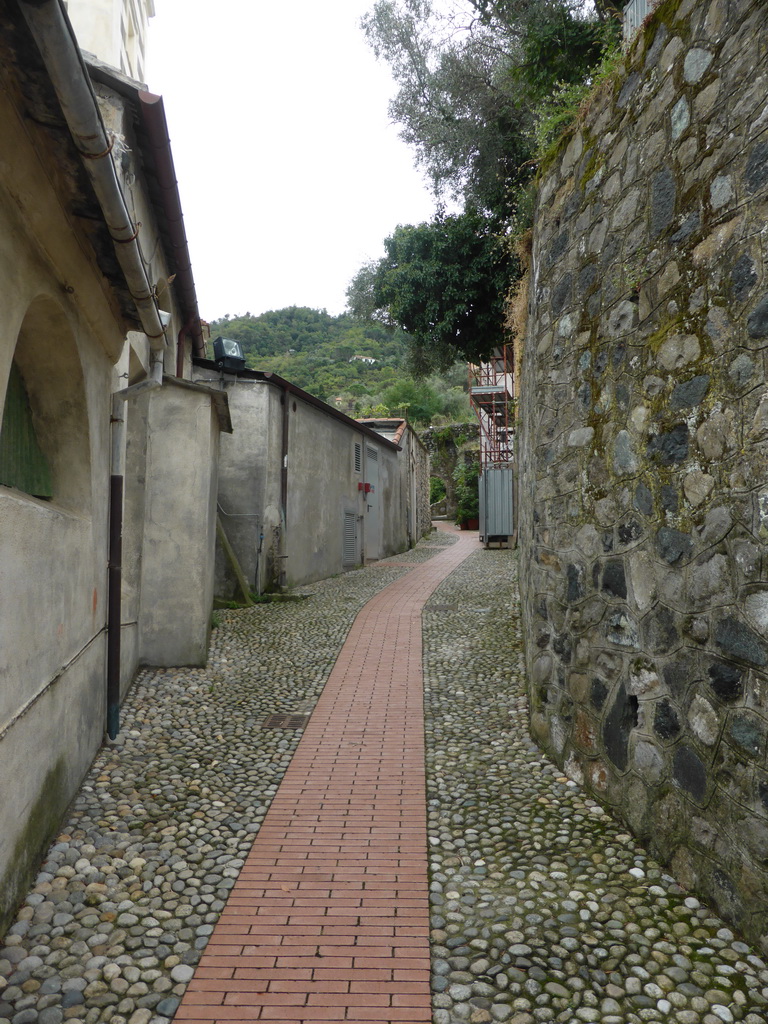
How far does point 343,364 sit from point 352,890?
43.0 m

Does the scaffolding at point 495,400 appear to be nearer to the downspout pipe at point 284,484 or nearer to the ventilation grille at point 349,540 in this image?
the ventilation grille at point 349,540

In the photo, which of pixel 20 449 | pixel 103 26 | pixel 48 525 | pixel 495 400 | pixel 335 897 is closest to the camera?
pixel 335 897

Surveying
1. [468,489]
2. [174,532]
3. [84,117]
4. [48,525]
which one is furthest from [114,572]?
[468,489]

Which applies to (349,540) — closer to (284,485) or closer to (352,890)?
(284,485)

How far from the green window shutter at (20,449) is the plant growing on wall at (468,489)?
82.8 ft

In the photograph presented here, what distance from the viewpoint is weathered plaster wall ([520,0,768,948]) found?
2.59 metres

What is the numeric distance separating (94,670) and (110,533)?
933 mm

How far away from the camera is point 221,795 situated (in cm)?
405

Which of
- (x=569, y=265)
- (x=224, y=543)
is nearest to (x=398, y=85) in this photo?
(x=224, y=543)

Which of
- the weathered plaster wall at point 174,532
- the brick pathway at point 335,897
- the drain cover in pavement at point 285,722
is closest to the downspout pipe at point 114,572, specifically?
the drain cover in pavement at point 285,722

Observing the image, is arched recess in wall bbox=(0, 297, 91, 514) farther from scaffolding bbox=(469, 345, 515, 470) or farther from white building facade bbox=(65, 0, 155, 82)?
scaffolding bbox=(469, 345, 515, 470)

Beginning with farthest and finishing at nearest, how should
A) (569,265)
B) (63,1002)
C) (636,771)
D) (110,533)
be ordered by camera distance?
1. (110,533)
2. (569,265)
3. (636,771)
4. (63,1002)

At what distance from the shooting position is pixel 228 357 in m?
10.5

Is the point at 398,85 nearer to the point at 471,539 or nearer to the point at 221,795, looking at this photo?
the point at 221,795
